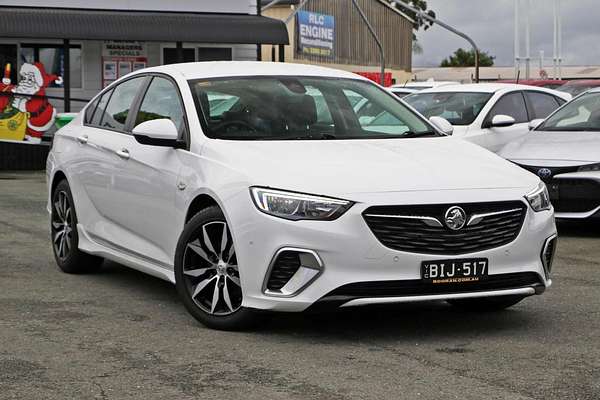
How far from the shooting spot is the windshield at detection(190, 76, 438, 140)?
757cm

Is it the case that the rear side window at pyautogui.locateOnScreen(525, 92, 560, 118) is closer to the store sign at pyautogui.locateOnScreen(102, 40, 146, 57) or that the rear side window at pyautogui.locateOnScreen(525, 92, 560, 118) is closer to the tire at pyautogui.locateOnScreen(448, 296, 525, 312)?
the tire at pyautogui.locateOnScreen(448, 296, 525, 312)

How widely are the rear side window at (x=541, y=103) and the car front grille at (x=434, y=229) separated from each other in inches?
386

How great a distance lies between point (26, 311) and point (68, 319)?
1.28 ft

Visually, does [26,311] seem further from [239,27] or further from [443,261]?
[239,27]

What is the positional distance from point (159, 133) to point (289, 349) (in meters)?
1.69

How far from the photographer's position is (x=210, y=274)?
703 centimetres

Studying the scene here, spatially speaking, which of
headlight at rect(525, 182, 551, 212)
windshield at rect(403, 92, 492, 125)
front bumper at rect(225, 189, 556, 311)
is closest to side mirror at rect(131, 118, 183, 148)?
front bumper at rect(225, 189, 556, 311)

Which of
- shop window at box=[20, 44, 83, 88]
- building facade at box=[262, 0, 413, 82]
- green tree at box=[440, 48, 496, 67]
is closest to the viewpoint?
shop window at box=[20, 44, 83, 88]

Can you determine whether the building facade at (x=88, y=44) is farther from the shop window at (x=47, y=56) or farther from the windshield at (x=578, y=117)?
the windshield at (x=578, y=117)

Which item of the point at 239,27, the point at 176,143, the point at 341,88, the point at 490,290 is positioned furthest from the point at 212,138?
the point at 239,27

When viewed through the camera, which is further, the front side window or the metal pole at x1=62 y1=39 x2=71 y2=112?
the metal pole at x1=62 y1=39 x2=71 y2=112

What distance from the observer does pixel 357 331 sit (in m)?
7.00

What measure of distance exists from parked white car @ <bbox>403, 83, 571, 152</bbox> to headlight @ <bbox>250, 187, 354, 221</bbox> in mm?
8678

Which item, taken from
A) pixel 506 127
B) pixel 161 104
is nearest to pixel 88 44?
pixel 506 127
